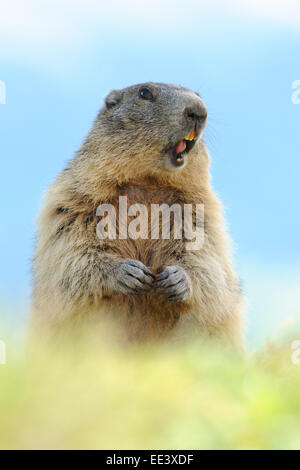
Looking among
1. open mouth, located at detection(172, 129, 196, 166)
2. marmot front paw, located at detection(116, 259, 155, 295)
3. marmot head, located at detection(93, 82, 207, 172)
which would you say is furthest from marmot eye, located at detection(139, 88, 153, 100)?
marmot front paw, located at detection(116, 259, 155, 295)

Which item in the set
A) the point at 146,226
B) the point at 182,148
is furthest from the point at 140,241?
the point at 182,148

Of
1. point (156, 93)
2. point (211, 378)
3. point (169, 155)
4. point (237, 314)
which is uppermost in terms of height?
point (156, 93)

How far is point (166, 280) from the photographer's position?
549 cm

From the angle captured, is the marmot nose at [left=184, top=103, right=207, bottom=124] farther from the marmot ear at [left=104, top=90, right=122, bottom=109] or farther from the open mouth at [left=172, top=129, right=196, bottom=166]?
the marmot ear at [left=104, top=90, right=122, bottom=109]

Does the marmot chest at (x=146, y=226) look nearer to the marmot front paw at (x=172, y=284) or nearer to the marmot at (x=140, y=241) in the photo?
the marmot at (x=140, y=241)

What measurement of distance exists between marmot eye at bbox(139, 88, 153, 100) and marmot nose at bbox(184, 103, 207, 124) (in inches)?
26.0

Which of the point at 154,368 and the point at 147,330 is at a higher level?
the point at 147,330

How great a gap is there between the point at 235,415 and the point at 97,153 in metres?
4.79

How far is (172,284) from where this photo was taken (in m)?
5.51

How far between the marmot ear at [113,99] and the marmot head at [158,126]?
1.02 ft

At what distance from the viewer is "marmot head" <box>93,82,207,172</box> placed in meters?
6.32
